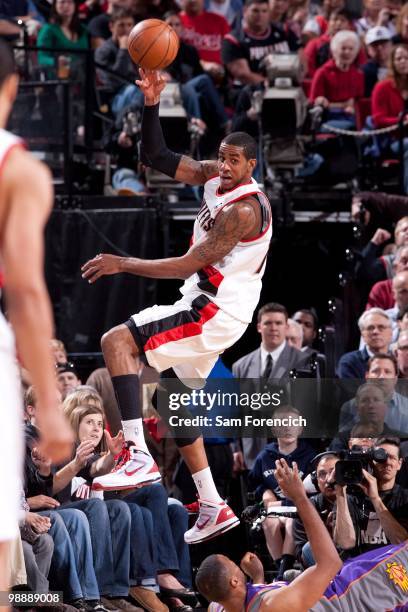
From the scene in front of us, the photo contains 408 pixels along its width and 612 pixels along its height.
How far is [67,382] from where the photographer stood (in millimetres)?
9852

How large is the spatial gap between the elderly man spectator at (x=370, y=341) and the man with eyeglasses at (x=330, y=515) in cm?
169

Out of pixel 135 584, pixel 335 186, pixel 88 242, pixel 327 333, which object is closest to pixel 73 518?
pixel 135 584

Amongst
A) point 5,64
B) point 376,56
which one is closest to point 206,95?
point 376,56

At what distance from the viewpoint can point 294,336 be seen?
10852 mm

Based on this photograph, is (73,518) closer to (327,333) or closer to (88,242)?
(327,333)

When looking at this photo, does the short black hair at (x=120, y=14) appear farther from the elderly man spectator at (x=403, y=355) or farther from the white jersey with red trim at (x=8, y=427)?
the white jersey with red trim at (x=8, y=427)

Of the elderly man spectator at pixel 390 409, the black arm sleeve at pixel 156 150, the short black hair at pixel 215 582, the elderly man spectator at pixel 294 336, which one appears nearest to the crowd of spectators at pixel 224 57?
the elderly man spectator at pixel 294 336

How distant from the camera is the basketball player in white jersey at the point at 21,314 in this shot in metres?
3.91

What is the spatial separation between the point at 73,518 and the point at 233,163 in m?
2.55

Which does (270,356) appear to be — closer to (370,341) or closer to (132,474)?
(370,341)

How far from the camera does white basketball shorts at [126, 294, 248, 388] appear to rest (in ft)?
24.1

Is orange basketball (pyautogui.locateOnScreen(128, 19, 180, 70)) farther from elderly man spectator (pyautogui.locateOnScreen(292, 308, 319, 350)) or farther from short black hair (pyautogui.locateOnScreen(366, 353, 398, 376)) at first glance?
elderly man spectator (pyautogui.locateOnScreen(292, 308, 319, 350))

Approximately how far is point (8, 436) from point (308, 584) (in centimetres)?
345

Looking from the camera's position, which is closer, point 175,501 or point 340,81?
point 175,501
